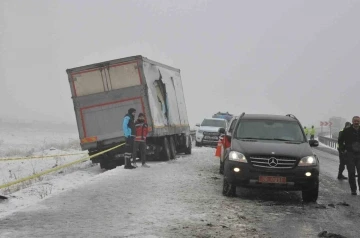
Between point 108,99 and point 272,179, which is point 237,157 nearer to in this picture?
point 272,179

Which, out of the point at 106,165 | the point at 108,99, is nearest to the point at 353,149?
the point at 108,99

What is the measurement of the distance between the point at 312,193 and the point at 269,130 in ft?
6.11

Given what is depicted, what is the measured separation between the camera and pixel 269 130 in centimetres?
1076

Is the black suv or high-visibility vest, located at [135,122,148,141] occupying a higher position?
high-visibility vest, located at [135,122,148,141]

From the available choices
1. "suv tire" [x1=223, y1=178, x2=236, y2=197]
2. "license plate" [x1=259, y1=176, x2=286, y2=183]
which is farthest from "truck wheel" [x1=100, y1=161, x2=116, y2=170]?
"license plate" [x1=259, y1=176, x2=286, y2=183]

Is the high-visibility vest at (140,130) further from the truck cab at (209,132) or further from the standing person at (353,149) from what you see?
the truck cab at (209,132)

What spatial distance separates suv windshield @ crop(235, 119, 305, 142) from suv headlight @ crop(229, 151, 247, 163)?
0.94m

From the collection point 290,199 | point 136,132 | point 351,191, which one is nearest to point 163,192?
point 290,199

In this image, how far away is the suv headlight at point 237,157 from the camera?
370 inches

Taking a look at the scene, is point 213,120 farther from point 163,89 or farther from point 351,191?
point 351,191

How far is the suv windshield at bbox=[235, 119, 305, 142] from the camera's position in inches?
415

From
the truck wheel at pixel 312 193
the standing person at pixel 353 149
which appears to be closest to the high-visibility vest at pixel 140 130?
the standing person at pixel 353 149

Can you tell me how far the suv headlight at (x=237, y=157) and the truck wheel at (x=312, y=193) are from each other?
1.32m

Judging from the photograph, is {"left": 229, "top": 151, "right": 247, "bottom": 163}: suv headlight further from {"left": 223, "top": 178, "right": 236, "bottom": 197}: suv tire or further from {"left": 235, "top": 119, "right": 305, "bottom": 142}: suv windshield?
{"left": 235, "top": 119, "right": 305, "bottom": 142}: suv windshield
